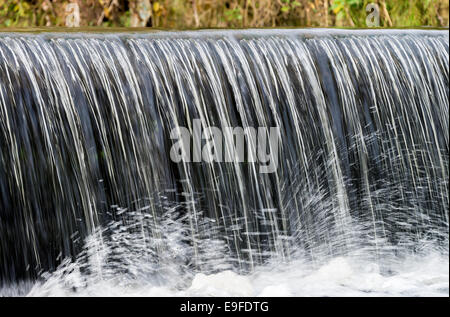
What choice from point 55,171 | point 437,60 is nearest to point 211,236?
point 55,171

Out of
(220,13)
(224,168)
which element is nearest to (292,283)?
(224,168)

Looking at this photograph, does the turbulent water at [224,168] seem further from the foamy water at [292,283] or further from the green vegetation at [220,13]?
the green vegetation at [220,13]

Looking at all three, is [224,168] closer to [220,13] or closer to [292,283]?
[292,283]

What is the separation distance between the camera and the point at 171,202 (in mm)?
4559

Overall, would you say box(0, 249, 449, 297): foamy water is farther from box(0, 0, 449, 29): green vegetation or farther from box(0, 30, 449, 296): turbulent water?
box(0, 0, 449, 29): green vegetation

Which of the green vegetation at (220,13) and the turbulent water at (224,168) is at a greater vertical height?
the green vegetation at (220,13)

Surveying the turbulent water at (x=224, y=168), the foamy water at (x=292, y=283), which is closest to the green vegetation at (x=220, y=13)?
the turbulent water at (x=224, y=168)

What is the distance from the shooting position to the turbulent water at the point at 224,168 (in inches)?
167

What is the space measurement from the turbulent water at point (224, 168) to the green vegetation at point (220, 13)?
3.38m

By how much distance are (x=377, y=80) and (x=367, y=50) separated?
8.1 inches

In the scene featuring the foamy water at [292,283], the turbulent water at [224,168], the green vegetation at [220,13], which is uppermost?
the green vegetation at [220,13]

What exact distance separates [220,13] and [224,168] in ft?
16.9

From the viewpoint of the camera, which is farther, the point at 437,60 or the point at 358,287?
the point at 437,60
